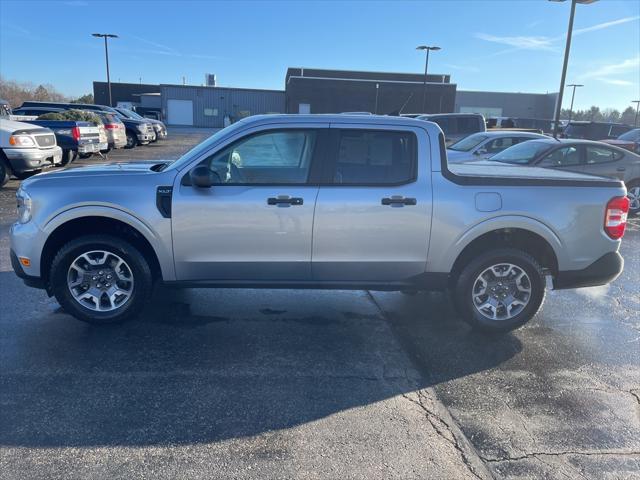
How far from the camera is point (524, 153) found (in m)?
9.95

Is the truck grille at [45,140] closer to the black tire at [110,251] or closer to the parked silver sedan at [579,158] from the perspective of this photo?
the black tire at [110,251]

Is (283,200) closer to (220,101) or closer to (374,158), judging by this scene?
(374,158)

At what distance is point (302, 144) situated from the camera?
4395mm

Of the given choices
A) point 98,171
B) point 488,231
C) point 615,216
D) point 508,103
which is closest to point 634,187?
point 615,216

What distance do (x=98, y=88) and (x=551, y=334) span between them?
242 feet

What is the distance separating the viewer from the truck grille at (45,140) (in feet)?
36.6

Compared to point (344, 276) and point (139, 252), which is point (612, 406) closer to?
point (344, 276)

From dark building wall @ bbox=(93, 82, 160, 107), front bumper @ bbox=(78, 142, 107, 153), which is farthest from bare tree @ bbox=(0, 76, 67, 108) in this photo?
front bumper @ bbox=(78, 142, 107, 153)

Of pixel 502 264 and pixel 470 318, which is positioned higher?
pixel 502 264

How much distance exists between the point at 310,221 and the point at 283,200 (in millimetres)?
292

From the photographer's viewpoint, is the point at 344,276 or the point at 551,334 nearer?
the point at 344,276

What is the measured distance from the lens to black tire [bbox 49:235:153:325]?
4.26 meters

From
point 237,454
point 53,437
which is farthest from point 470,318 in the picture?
point 53,437

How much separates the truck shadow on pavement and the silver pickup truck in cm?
42
